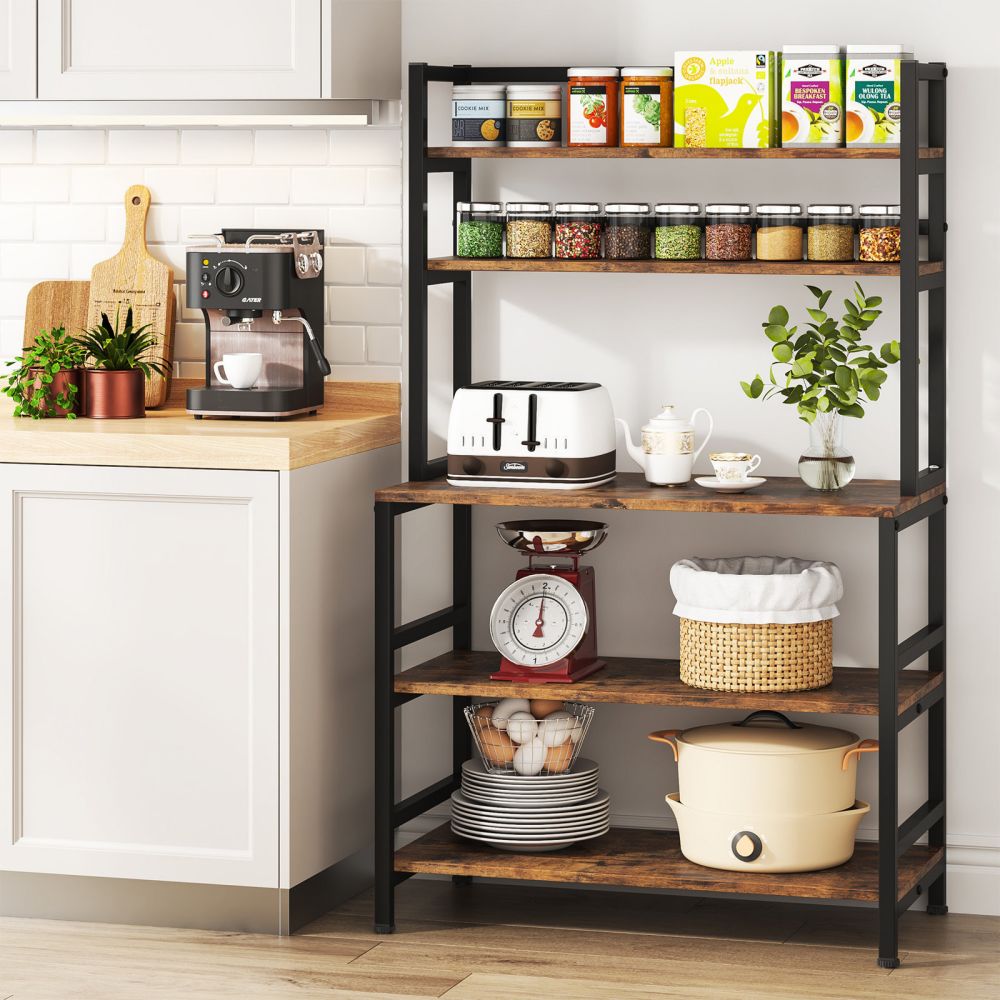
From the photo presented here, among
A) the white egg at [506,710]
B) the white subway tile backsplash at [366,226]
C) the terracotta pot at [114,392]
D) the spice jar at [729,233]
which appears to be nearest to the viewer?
the spice jar at [729,233]

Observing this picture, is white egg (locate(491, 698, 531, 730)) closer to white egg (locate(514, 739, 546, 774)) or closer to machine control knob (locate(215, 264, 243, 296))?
white egg (locate(514, 739, 546, 774))

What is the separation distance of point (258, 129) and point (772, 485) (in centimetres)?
141

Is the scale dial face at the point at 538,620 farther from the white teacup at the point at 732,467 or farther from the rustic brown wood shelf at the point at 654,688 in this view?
the white teacup at the point at 732,467

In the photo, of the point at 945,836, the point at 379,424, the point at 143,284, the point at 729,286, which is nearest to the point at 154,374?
the point at 143,284

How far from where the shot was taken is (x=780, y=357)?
3.46 meters

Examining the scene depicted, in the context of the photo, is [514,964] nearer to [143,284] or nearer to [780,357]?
[780,357]

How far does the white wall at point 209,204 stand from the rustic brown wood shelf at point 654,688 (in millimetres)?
741

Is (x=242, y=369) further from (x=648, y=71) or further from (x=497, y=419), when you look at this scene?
(x=648, y=71)

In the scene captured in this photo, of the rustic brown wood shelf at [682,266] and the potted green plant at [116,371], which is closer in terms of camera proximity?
the rustic brown wood shelf at [682,266]

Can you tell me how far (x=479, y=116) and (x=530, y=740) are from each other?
4.18 feet

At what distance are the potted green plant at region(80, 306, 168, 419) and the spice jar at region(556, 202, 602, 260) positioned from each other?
0.96 meters

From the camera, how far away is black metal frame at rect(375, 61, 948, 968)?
3.23 m

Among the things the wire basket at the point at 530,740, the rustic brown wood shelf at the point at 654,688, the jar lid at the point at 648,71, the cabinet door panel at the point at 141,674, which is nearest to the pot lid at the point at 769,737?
the rustic brown wood shelf at the point at 654,688

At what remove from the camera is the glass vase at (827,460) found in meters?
3.39
